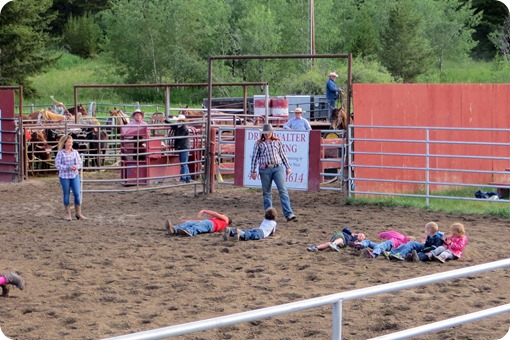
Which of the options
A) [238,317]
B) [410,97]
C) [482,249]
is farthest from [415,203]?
[238,317]

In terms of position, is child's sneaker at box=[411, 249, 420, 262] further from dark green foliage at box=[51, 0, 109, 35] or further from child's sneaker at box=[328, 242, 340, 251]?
dark green foliage at box=[51, 0, 109, 35]

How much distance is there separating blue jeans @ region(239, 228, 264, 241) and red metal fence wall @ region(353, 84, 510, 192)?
4243 mm

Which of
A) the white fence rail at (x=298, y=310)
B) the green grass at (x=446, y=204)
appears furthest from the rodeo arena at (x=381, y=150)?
the white fence rail at (x=298, y=310)

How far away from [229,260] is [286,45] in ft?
125

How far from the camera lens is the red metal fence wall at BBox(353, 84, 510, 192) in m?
15.2

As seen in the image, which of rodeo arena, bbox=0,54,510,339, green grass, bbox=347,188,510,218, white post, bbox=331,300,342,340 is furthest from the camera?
rodeo arena, bbox=0,54,510,339

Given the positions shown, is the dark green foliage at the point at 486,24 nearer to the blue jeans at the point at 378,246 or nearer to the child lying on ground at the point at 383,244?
the child lying on ground at the point at 383,244

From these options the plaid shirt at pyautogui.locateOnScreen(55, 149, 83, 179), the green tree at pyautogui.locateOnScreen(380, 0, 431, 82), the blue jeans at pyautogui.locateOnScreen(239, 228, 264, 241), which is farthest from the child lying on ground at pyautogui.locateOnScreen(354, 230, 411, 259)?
the green tree at pyautogui.locateOnScreen(380, 0, 431, 82)

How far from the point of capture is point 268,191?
509 inches

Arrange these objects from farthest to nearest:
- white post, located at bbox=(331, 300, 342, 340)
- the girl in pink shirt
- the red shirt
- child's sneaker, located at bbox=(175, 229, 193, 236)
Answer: the red shirt < child's sneaker, located at bbox=(175, 229, 193, 236) < the girl in pink shirt < white post, located at bbox=(331, 300, 342, 340)

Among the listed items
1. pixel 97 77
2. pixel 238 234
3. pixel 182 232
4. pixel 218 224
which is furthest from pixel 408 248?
pixel 97 77

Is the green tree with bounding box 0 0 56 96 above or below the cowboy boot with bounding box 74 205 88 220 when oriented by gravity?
above

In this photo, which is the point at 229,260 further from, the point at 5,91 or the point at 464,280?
the point at 5,91

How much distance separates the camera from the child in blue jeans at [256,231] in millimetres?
11156
